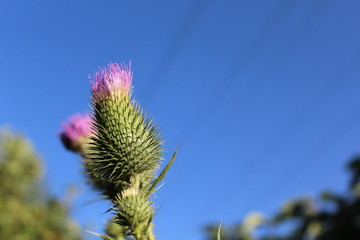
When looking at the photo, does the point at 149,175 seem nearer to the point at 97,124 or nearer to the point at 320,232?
the point at 97,124

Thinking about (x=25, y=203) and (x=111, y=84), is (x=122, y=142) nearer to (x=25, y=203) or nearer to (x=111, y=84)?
(x=111, y=84)

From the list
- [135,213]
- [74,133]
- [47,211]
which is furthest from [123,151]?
[47,211]

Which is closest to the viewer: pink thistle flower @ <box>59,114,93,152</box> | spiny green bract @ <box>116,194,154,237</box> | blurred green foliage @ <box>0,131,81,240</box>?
spiny green bract @ <box>116,194,154,237</box>

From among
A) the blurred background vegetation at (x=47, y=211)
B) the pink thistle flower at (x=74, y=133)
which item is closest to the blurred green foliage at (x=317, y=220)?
the blurred background vegetation at (x=47, y=211)

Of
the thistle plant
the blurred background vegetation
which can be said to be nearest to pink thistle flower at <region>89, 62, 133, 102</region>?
the thistle plant

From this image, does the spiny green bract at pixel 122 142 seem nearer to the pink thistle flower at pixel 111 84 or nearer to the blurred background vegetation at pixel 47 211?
the pink thistle flower at pixel 111 84

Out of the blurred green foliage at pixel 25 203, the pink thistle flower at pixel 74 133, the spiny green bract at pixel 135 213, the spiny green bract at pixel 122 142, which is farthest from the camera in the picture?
the blurred green foliage at pixel 25 203

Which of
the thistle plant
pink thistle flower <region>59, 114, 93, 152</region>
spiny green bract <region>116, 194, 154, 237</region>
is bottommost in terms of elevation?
spiny green bract <region>116, 194, 154, 237</region>

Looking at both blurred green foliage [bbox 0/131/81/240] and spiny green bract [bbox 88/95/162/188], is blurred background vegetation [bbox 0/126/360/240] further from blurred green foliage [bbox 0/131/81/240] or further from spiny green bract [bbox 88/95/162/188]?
spiny green bract [bbox 88/95/162/188]

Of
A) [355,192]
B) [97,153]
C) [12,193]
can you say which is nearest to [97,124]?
[97,153]
